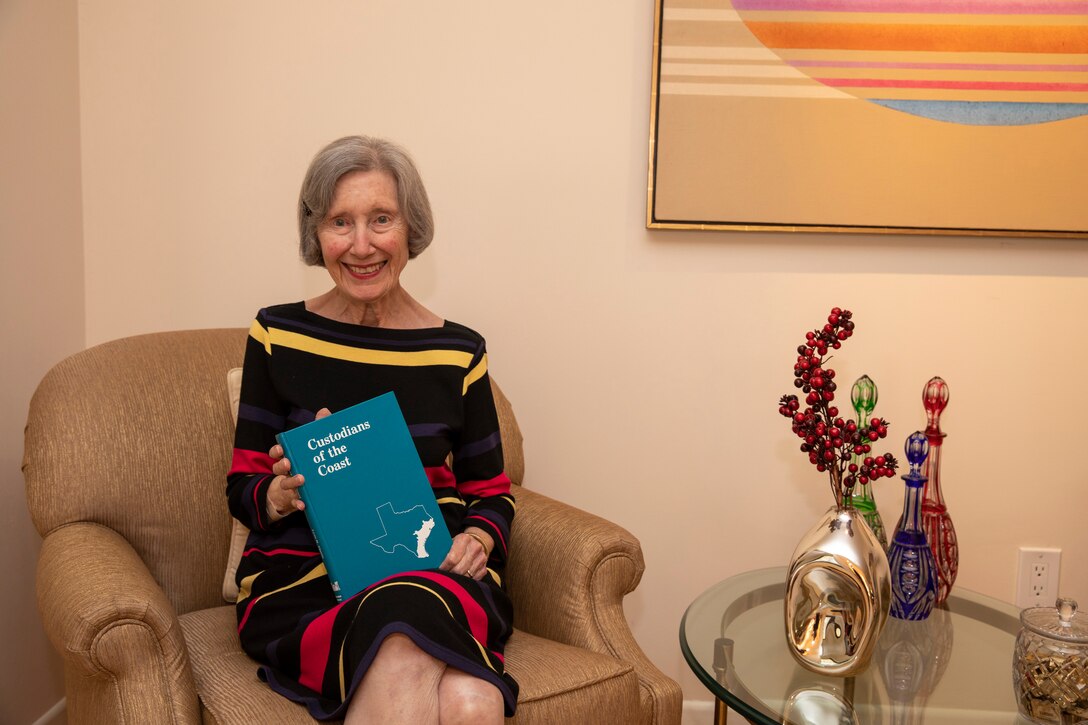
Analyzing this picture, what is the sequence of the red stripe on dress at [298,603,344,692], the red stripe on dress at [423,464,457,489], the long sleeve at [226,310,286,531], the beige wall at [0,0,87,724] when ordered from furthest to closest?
the beige wall at [0,0,87,724] → the red stripe on dress at [423,464,457,489] → the long sleeve at [226,310,286,531] → the red stripe on dress at [298,603,344,692]

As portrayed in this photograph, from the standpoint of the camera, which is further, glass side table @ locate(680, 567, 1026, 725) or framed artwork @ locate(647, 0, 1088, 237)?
framed artwork @ locate(647, 0, 1088, 237)

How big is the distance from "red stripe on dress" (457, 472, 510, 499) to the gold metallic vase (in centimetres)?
57

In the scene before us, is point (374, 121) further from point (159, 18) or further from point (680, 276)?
point (680, 276)

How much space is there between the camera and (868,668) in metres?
1.52

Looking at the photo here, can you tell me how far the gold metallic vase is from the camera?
1414mm

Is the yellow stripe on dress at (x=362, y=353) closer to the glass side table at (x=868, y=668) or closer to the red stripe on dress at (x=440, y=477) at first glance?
the red stripe on dress at (x=440, y=477)

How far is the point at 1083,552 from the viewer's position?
2.30m

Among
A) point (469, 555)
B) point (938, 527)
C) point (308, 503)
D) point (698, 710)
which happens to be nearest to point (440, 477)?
point (469, 555)

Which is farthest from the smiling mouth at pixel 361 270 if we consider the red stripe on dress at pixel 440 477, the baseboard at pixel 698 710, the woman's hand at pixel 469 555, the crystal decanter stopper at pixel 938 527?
the baseboard at pixel 698 710

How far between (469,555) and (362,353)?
419 millimetres

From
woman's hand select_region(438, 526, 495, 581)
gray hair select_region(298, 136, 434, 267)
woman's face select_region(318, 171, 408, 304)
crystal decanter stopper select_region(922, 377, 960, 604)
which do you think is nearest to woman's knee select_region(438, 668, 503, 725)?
woman's hand select_region(438, 526, 495, 581)

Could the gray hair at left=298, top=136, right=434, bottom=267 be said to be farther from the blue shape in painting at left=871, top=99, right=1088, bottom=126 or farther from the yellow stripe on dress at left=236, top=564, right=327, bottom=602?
the blue shape in painting at left=871, top=99, right=1088, bottom=126

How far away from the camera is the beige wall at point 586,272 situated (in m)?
2.19

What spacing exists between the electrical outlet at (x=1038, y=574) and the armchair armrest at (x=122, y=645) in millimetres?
1963
